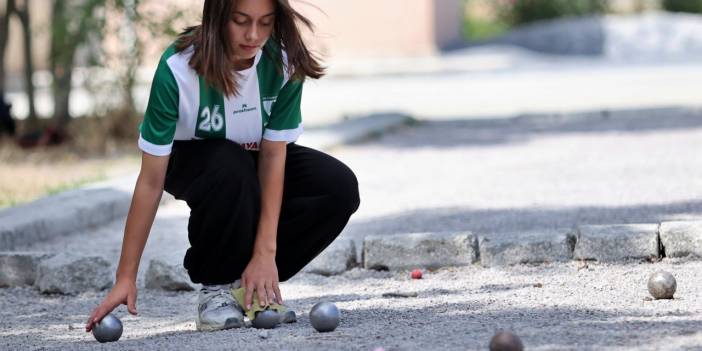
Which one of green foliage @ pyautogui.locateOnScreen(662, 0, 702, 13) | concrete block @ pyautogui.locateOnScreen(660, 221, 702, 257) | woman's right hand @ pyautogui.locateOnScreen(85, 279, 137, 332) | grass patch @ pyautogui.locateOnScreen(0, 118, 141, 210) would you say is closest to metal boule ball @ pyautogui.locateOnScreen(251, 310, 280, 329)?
woman's right hand @ pyautogui.locateOnScreen(85, 279, 137, 332)

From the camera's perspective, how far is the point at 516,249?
208 inches

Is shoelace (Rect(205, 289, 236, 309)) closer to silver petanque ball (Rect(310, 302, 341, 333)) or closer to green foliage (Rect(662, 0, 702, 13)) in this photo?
silver petanque ball (Rect(310, 302, 341, 333))

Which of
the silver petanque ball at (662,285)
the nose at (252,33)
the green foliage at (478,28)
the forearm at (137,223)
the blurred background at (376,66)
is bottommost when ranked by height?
the green foliage at (478,28)

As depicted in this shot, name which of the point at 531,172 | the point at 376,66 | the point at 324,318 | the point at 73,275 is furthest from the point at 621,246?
the point at 376,66

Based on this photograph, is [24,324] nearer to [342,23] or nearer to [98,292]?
[98,292]

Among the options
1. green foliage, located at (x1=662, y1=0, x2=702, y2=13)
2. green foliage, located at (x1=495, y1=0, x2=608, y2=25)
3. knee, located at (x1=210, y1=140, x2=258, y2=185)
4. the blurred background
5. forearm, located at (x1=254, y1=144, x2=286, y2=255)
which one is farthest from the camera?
green foliage, located at (x1=662, y1=0, x2=702, y2=13)

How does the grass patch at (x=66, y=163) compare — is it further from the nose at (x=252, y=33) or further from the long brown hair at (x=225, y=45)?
the nose at (x=252, y=33)

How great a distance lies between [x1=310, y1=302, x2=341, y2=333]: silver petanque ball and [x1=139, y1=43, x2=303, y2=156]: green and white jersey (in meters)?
0.60

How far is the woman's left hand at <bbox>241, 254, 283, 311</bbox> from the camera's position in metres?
4.24

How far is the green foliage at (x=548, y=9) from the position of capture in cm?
2839

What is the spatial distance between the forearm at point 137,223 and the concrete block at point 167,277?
3.70ft

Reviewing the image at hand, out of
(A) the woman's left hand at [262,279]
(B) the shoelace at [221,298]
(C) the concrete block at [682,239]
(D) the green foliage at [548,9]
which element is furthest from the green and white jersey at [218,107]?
(D) the green foliage at [548,9]

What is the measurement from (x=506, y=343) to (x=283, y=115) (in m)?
1.20

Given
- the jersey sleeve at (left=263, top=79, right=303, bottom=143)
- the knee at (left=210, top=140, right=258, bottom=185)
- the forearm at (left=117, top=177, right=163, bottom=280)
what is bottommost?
the forearm at (left=117, top=177, right=163, bottom=280)
